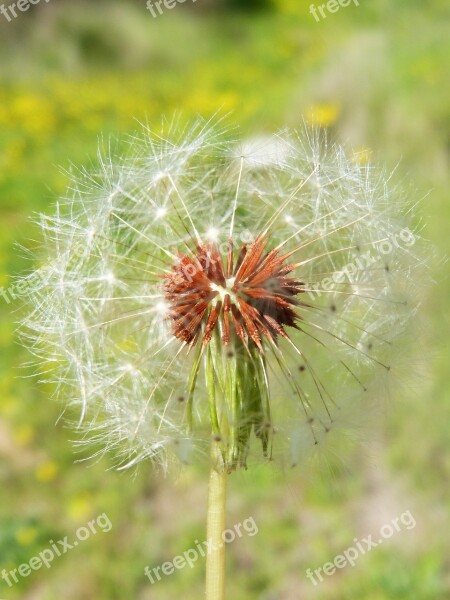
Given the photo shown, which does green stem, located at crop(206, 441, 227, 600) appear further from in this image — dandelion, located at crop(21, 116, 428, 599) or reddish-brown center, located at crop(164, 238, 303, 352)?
reddish-brown center, located at crop(164, 238, 303, 352)

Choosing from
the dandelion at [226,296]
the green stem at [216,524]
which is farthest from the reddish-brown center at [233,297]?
the green stem at [216,524]

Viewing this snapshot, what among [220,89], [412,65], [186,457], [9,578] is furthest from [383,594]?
[220,89]

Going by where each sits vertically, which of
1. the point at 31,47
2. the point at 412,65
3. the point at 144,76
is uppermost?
the point at 31,47

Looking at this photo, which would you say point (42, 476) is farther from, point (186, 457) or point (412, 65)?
point (412, 65)

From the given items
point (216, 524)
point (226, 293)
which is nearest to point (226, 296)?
point (226, 293)

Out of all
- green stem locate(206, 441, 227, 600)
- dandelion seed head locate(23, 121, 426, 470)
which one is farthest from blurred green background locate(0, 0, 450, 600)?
green stem locate(206, 441, 227, 600)

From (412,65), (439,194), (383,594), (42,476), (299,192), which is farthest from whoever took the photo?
(412,65)

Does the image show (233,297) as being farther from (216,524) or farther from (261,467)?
(261,467)

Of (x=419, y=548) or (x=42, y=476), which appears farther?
(x=42, y=476)

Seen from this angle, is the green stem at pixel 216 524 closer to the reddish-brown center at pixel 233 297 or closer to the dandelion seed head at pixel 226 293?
the dandelion seed head at pixel 226 293
